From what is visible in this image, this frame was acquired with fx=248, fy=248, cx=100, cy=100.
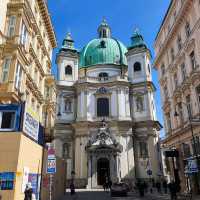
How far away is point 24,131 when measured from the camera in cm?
1466

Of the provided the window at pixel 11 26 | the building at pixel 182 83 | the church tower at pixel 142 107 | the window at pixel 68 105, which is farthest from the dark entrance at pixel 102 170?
the window at pixel 11 26

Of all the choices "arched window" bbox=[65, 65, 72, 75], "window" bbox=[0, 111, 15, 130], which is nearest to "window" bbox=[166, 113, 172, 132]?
"window" bbox=[0, 111, 15, 130]

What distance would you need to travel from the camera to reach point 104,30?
222 feet

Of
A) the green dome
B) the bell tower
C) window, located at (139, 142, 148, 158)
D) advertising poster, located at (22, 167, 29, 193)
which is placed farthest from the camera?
the green dome

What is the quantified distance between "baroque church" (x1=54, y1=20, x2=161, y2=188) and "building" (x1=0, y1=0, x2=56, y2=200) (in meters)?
16.8

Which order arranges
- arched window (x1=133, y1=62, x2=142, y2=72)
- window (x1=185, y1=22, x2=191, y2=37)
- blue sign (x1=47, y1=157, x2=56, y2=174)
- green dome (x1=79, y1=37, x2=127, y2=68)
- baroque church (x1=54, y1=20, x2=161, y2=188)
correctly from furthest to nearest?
green dome (x1=79, y1=37, x2=127, y2=68)
arched window (x1=133, y1=62, x2=142, y2=72)
baroque church (x1=54, y1=20, x2=161, y2=188)
window (x1=185, y1=22, x2=191, y2=37)
blue sign (x1=47, y1=157, x2=56, y2=174)

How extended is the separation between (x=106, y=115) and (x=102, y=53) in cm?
1597

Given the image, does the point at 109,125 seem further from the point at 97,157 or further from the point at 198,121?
the point at 198,121

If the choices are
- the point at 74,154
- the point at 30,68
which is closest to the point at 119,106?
the point at 74,154

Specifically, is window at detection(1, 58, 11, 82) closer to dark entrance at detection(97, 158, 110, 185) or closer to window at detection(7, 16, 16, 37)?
window at detection(7, 16, 16, 37)

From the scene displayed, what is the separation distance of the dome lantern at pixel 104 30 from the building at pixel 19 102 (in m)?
38.1

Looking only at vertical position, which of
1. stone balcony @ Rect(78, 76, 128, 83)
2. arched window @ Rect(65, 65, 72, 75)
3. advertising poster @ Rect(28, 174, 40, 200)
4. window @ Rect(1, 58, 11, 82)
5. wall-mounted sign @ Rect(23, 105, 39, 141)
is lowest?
advertising poster @ Rect(28, 174, 40, 200)

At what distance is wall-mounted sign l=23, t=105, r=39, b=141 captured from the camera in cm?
1514

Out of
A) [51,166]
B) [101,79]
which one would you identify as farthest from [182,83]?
[101,79]
